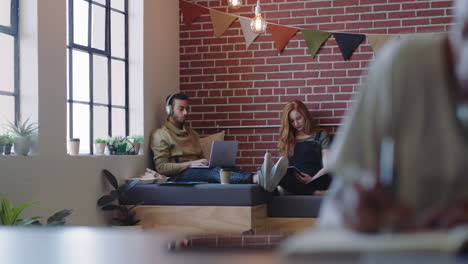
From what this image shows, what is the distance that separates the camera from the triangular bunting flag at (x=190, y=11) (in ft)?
21.8

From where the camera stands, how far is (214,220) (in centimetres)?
521

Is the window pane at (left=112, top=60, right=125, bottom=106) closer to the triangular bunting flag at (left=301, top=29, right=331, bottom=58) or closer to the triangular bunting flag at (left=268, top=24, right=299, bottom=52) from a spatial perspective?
the triangular bunting flag at (left=268, top=24, right=299, bottom=52)

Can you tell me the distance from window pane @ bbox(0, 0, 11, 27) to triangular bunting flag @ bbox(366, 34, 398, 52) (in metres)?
3.17

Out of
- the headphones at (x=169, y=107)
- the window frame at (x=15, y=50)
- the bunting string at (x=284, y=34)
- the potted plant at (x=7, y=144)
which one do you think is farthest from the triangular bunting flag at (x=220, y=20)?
the potted plant at (x=7, y=144)

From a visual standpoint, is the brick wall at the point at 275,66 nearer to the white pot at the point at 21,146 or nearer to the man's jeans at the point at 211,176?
the man's jeans at the point at 211,176

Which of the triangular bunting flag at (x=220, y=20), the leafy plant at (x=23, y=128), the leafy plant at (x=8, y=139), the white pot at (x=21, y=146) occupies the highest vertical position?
the triangular bunting flag at (x=220, y=20)

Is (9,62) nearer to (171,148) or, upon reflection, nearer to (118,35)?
(118,35)

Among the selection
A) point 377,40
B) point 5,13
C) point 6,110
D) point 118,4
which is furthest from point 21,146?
point 377,40

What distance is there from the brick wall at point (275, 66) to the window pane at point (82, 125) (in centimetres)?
151

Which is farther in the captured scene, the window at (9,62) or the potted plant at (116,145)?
the potted plant at (116,145)

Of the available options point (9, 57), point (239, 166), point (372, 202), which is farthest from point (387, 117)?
point (239, 166)

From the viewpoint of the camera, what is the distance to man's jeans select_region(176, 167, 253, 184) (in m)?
5.54

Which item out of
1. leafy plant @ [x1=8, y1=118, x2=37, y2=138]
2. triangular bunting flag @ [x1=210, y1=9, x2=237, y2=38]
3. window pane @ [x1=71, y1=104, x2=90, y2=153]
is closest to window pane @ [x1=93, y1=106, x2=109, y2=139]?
window pane @ [x1=71, y1=104, x2=90, y2=153]

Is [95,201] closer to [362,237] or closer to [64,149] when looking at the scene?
[64,149]
